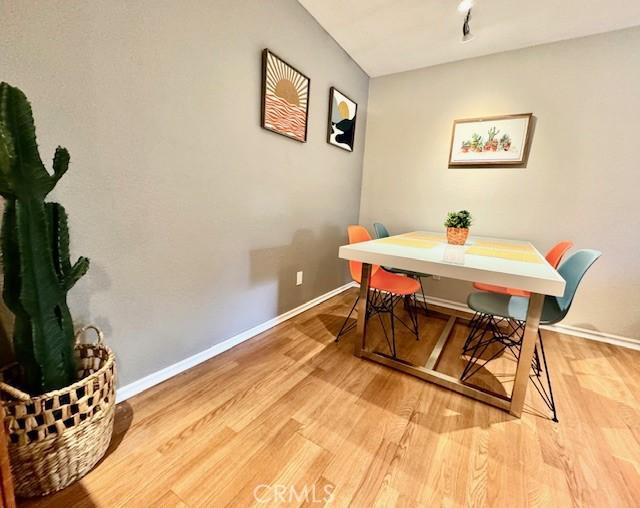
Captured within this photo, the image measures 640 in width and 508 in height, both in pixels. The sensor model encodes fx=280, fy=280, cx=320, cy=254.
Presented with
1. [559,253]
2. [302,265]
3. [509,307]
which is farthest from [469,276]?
[302,265]

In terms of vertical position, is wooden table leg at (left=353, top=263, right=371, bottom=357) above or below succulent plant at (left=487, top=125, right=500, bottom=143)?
below

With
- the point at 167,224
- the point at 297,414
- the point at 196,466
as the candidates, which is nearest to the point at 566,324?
the point at 297,414

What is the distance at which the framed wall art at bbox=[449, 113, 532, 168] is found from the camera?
96.9 inches

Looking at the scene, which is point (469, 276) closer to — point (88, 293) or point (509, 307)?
point (509, 307)

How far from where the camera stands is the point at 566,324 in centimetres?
248

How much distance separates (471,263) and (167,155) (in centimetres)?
161

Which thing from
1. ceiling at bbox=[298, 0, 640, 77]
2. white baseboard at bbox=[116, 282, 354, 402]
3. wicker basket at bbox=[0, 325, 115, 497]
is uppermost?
ceiling at bbox=[298, 0, 640, 77]

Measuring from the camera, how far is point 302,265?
8.23ft

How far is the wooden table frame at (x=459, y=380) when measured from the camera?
133 cm

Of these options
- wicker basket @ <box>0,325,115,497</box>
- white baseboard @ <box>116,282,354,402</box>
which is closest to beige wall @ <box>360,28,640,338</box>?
white baseboard @ <box>116,282,354,402</box>

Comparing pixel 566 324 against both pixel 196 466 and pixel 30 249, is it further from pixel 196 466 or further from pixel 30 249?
pixel 30 249

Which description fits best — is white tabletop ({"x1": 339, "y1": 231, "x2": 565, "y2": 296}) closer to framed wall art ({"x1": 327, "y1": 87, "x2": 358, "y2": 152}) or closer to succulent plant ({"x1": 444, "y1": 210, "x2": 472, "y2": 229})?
succulent plant ({"x1": 444, "y1": 210, "x2": 472, "y2": 229})

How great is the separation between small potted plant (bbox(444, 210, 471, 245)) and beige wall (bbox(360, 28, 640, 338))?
1004 millimetres

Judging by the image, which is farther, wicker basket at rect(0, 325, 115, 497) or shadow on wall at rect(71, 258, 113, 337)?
shadow on wall at rect(71, 258, 113, 337)
